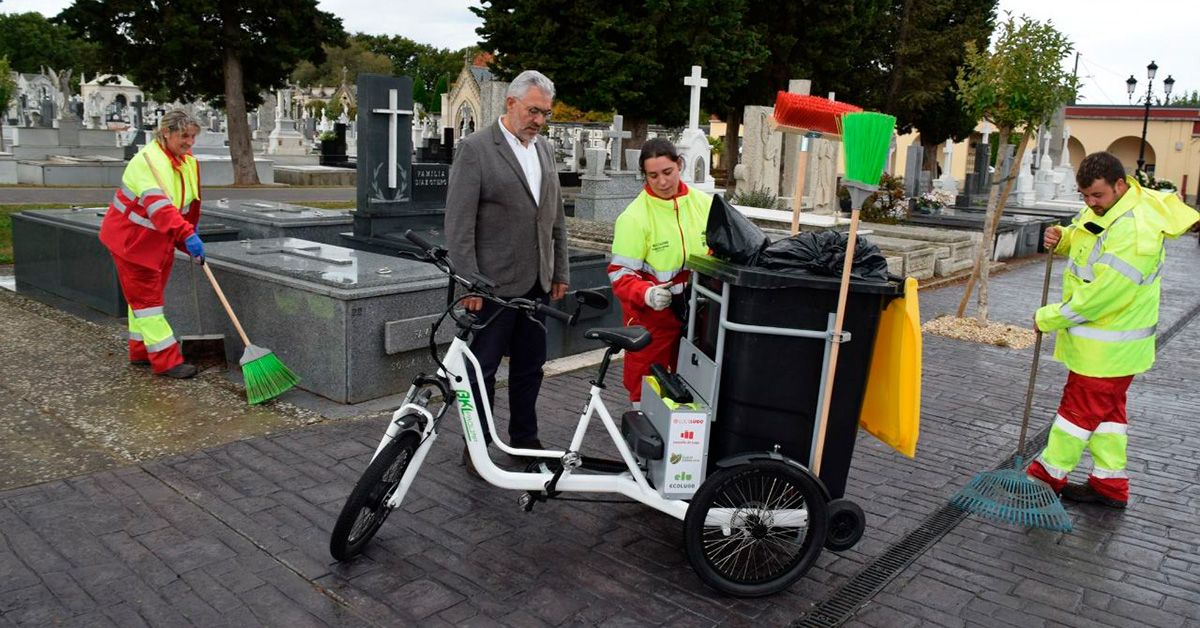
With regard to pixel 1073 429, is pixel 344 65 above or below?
above

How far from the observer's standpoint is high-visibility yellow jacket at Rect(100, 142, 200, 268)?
6059mm

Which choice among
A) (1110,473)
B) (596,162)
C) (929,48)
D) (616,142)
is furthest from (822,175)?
(929,48)

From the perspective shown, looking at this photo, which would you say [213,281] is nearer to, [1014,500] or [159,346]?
[159,346]

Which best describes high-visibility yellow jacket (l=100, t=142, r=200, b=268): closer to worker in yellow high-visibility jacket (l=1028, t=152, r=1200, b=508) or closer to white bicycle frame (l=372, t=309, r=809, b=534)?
white bicycle frame (l=372, t=309, r=809, b=534)

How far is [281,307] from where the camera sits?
6066 mm

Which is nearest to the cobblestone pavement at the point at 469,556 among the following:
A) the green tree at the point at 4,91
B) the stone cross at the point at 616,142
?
the stone cross at the point at 616,142

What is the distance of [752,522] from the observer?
12.0ft

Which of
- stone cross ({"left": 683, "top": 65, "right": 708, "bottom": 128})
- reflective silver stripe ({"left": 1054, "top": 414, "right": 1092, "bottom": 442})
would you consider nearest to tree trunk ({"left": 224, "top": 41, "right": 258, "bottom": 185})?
stone cross ({"left": 683, "top": 65, "right": 708, "bottom": 128})

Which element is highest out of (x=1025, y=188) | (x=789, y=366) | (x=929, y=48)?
(x=929, y=48)

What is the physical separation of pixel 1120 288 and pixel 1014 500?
1.13 metres

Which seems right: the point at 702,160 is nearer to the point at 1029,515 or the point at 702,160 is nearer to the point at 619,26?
the point at 619,26

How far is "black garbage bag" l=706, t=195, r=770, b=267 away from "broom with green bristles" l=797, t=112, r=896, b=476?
15.3 inches

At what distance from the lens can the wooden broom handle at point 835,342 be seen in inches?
134

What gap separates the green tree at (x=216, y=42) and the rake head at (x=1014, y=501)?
A: 73.5 ft
